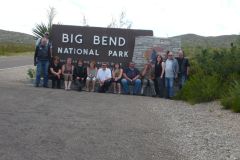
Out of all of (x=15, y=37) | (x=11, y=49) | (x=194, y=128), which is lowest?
(x=194, y=128)

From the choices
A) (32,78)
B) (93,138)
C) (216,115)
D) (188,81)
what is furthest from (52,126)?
(32,78)

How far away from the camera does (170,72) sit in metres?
21.6

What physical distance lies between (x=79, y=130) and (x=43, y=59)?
36.1 feet

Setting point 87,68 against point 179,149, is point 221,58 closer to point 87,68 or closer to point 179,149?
point 87,68

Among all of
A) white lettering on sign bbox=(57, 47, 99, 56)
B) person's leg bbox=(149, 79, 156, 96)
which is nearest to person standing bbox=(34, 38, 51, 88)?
white lettering on sign bbox=(57, 47, 99, 56)

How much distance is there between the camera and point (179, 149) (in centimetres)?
1055

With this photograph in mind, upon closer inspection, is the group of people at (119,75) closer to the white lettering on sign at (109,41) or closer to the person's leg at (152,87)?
the person's leg at (152,87)

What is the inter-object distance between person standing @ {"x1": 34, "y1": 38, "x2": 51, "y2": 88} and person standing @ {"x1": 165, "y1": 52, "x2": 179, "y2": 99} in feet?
14.9

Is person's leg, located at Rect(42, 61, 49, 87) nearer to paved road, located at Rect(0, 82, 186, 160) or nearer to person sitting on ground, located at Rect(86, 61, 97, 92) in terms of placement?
person sitting on ground, located at Rect(86, 61, 97, 92)

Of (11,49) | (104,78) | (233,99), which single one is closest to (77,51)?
(104,78)

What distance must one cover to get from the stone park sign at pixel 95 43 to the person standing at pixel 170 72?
275 cm

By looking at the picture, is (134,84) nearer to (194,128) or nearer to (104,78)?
(104,78)

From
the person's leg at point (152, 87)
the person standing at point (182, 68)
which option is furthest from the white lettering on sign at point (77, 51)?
the person standing at point (182, 68)

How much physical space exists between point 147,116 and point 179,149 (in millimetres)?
4625
